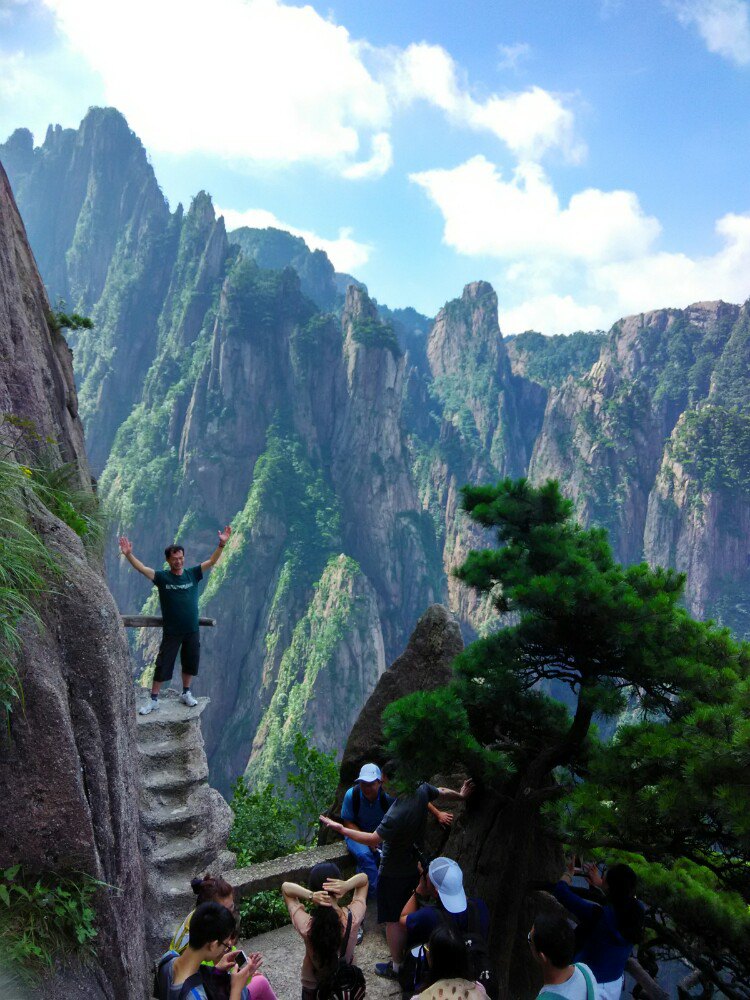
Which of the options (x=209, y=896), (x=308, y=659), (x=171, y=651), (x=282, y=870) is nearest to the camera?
(x=209, y=896)

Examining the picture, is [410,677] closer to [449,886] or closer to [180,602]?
[180,602]

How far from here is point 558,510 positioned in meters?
4.40

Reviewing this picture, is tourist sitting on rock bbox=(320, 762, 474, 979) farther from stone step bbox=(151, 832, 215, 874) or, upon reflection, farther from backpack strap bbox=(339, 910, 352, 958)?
stone step bbox=(151, 832, 215, 874)

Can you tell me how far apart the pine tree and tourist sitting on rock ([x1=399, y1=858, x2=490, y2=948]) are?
62cm

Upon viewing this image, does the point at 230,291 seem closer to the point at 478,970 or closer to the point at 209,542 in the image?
the point at 209,542

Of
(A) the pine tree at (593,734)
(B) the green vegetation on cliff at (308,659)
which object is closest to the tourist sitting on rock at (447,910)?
(A) the pine tree at (593,734)

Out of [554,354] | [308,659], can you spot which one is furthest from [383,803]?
[554,354]

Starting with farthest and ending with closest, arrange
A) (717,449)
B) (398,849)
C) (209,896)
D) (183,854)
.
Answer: (717,449) → (183,854) → (398,849) → (209,896)

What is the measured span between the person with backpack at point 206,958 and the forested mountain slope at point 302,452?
44.8 metres

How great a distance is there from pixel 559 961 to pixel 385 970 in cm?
219

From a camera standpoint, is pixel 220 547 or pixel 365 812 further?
pixel 220 547

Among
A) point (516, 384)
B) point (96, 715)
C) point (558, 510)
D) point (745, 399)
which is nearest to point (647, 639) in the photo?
point (558, 510)

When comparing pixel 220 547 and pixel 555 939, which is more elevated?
Result: pixel 220 547

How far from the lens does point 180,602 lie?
551 cm
